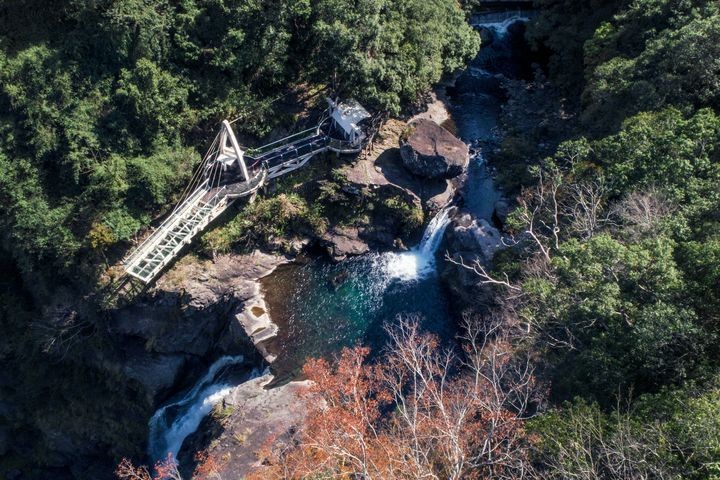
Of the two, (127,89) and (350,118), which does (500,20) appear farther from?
(127,89)

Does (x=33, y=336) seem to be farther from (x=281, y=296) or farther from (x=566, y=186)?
(x=566, y=186)

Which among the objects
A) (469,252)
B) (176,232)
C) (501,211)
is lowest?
(501,211)

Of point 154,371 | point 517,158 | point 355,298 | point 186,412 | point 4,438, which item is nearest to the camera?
point 186,412

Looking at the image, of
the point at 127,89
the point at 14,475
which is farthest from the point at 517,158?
the point at 14,475

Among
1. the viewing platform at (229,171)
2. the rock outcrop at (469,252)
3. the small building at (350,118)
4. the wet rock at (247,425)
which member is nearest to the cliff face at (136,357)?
the viewing platform at (229,171)

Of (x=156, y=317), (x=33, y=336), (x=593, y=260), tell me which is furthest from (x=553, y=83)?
(x=33, y=336)

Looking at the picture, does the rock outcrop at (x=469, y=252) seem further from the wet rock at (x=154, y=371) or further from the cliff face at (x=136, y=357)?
the wet rock at (x=154, y=371)

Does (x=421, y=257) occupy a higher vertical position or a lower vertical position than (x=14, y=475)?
higher

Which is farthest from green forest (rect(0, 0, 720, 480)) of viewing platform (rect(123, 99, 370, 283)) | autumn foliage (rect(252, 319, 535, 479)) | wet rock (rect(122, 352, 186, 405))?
wet rock (rect(122, 352, 186, 405))
